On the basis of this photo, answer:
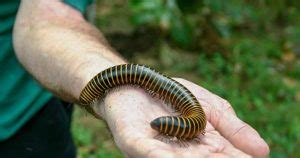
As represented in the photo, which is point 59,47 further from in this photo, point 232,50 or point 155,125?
point 232,50

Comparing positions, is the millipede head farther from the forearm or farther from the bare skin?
the forearm

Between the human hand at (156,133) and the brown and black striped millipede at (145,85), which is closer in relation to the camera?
the human hand at (156,133)

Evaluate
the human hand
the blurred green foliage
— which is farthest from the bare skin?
the blurred green foliage

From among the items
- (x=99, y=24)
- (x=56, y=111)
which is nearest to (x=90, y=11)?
(x=56, y=111)

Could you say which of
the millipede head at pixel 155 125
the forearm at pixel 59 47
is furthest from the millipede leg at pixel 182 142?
the forearm at pixel 59 47

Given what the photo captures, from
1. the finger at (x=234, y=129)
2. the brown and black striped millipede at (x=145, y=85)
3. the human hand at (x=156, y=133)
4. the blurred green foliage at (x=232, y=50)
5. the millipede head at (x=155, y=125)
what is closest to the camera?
the human hand at (x=156, y=133)

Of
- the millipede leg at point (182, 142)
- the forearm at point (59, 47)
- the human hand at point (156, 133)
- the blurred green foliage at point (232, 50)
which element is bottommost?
the blurred green foliage at point (232, 50)

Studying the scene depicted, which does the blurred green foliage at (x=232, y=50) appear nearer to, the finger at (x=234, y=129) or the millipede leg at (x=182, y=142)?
the finger at (x=234, y=129)

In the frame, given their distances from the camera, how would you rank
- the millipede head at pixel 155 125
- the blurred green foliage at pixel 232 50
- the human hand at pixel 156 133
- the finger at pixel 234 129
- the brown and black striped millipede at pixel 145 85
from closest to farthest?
the human hand at pixel 156 133 < the millipede head at pixel 155 125 < the finger at pixel 234 129 < the brown and black striped millipede at pixel 145 85 < the blurred green foliage at pixel 232 50
